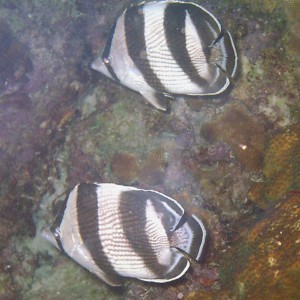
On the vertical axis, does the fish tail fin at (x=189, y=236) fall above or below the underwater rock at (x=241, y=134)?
above

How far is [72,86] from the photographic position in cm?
558

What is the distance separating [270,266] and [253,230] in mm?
379

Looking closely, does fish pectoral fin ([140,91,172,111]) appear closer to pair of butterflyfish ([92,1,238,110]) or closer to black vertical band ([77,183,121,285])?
pair of butterflyfish ([92,1,238,110])

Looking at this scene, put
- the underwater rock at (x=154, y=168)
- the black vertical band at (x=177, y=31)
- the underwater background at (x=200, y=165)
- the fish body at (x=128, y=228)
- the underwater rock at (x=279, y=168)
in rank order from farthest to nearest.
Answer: the underwater rock at (x=154, y=168), the underwater rock at (x=279, y=168), the underwater background at (x=200, y=165), the black vertical band at (x=177, y=31), the fish body at (x=128, y=228)

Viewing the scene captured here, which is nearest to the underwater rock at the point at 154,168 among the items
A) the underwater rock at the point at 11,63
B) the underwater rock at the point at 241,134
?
the underwater rock at the point at 241,134

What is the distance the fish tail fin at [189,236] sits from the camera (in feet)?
8.52

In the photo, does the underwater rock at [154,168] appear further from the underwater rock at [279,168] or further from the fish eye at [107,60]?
the fish eye at [107,60]

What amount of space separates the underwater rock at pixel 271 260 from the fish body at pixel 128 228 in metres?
0.57

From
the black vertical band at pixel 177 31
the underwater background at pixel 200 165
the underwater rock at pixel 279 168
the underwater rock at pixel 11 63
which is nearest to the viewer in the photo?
the black vertical band at pixel 177 31

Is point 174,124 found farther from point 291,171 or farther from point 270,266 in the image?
point 270,266

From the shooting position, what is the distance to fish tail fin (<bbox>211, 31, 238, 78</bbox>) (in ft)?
9.69

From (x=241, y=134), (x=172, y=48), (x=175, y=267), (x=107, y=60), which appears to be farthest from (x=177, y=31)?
(x=175, y=267)

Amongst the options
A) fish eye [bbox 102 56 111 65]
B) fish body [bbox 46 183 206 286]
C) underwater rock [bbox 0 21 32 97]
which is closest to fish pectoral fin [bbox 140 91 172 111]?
fish eye [bbox 102 56 111 65]

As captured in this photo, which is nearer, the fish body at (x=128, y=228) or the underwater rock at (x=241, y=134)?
the fish body at (x=128, y=228)
